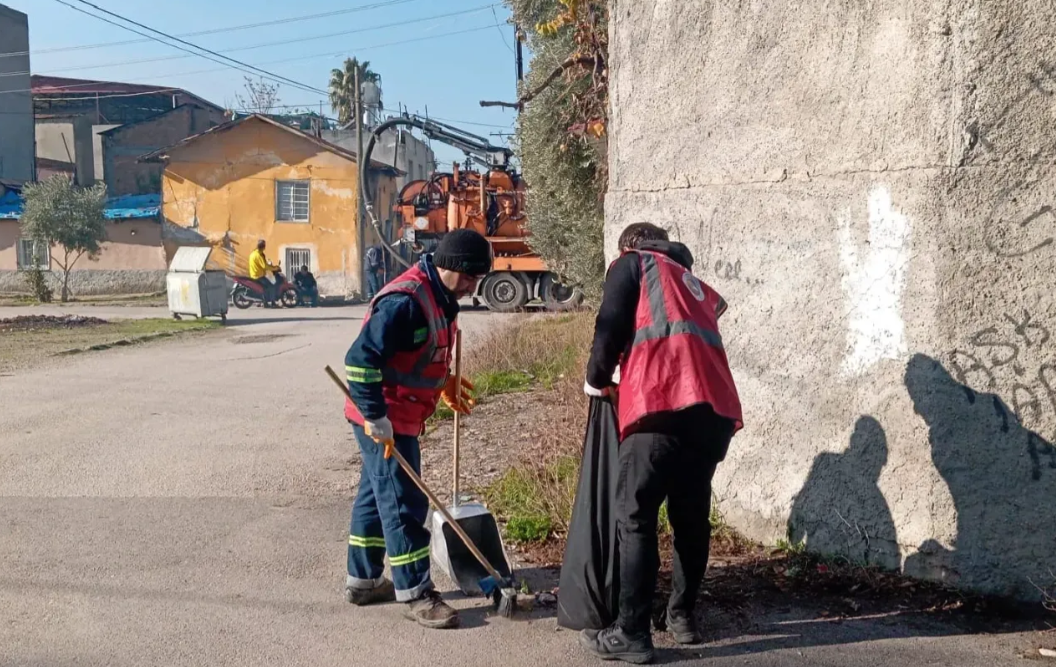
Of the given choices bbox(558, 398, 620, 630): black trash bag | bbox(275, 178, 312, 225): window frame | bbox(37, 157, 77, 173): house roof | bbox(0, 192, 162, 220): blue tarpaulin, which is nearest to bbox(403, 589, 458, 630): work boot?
bbox(558, 398, 620, 630): black trash bag

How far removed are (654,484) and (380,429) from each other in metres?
1.13

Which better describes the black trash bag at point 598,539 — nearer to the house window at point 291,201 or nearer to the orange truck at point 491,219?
the orange truck at point 491,219

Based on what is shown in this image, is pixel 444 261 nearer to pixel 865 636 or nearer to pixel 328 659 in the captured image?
pixel 328 659

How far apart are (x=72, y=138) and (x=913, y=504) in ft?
143

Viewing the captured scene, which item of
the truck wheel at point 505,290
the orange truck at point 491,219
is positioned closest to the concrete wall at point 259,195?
the orange truck at point 491,219

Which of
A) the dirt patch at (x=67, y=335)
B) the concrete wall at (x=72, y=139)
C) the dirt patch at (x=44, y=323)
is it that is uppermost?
the concrete wall at (x=72, y=139)

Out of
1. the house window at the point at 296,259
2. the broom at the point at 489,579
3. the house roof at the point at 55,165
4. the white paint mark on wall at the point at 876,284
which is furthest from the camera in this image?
the house roof at the point at 55,165

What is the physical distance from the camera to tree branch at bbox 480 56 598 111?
8.39 meters

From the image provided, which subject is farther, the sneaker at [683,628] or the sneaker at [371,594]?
Result: the sneaker at [371,594]

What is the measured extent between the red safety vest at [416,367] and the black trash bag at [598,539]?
734 millimetres

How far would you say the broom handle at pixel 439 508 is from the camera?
416 cm

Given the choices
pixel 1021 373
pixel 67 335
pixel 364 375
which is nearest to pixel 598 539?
pixel 364 375

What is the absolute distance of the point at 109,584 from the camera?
4.64 metres

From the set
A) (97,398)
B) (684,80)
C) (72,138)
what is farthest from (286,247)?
(684,80)
